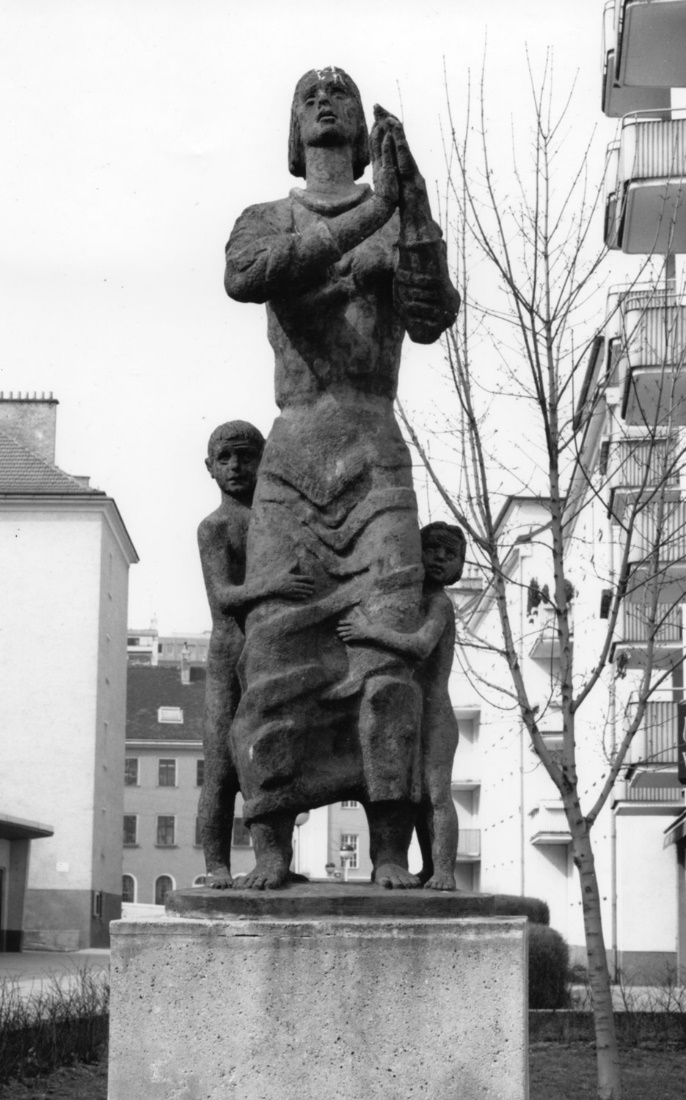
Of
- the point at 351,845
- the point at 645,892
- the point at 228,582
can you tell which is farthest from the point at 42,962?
the point at 351,845

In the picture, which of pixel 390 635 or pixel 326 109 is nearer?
pixel 390 635

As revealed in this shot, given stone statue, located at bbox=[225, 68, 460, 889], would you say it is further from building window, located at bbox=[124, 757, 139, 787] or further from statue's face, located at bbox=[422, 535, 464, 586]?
building window, located at bbox=[124, 757, 139, 787]

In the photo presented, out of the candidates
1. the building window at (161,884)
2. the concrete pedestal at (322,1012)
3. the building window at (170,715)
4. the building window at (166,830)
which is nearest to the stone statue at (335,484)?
the concrete pedestal at (322,1012)

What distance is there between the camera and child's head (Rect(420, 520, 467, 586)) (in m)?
6.56

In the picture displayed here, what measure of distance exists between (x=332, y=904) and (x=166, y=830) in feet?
300

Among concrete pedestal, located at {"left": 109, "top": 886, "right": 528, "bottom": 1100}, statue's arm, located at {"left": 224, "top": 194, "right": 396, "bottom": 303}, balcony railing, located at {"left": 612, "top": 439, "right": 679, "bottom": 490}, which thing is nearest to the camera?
concrete pedestal, located at {"left": 109, "top": 886, "right": 528, "bottom": 1100}

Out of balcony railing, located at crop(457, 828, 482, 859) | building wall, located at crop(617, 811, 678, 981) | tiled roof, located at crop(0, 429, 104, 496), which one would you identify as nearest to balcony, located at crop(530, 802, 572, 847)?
building wall, located at crop(617, 811, 678, 981)

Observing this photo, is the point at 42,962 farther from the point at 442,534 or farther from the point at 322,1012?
the point at 322,1012

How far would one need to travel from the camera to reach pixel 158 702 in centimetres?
9700

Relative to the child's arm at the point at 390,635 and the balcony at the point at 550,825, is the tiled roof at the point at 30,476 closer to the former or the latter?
the balcony at the point at 550,825

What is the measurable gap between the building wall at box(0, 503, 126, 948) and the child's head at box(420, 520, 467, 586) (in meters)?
40.9

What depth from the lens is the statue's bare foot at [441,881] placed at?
6.07 meters

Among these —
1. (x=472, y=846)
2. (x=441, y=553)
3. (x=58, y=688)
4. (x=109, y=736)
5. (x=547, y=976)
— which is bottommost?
(x=547, y=976)

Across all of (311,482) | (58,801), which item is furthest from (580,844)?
(58,801)
